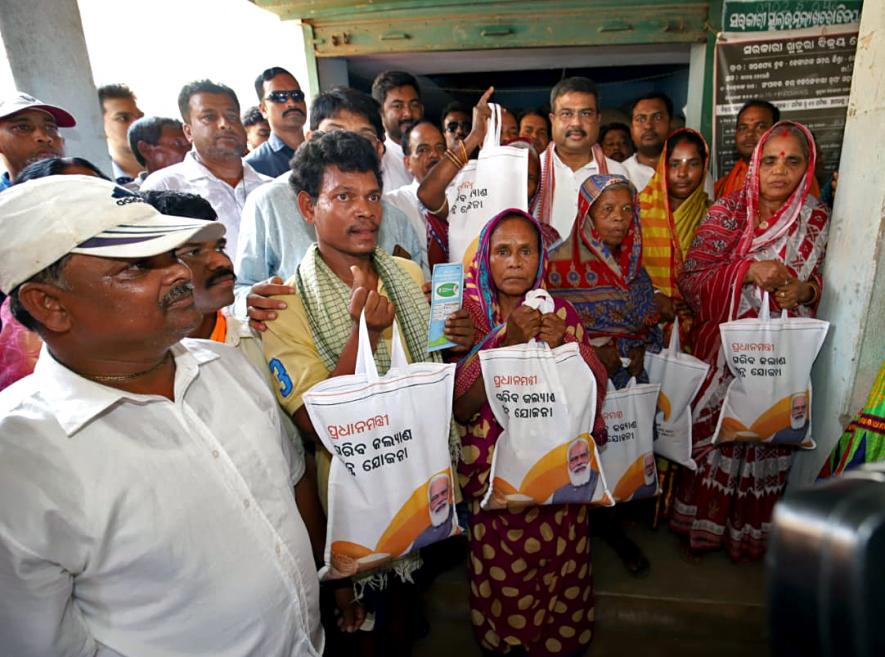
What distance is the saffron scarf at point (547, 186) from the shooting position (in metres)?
2.73

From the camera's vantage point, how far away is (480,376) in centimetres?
182

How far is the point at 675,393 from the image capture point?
7.95 feet

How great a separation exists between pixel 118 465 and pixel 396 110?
3.08 metres

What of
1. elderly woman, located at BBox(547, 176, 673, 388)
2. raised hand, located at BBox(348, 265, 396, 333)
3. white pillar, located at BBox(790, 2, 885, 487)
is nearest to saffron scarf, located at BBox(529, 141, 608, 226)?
elderly woman, located at BBox(547, 176, 673, 388)

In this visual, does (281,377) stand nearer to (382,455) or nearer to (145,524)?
(382,455)

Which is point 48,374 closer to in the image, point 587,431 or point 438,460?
point 438,460

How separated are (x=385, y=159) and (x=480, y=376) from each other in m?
2.22

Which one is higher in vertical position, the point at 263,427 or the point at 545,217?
the point at 545,217

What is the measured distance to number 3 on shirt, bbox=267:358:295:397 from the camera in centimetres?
153

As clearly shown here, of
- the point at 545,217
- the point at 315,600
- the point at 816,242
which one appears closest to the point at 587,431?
the point at 315,600

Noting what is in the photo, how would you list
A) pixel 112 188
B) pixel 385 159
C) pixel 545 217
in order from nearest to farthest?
pixel 112 188 → pixel 545 217 → pixel 385 159

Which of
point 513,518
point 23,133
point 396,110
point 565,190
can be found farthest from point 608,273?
point 23,133

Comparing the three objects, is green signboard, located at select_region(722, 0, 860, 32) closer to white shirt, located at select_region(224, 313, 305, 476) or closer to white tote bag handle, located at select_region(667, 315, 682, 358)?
white tote bag handle, located at select_region(667, 315, 682, 358)

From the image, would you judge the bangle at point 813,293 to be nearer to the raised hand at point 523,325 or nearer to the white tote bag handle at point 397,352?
the raised hand at point 523,325
